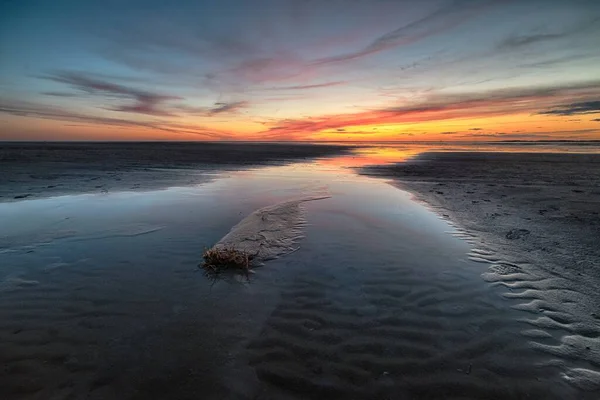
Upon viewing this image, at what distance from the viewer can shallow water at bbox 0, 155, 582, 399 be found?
3402 millimetres

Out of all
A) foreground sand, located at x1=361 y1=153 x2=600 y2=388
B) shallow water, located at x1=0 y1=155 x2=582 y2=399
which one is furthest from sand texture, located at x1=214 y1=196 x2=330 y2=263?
foreground sand, located at x1=361 y1=153 x2=600 y2=388

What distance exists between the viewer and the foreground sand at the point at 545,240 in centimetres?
450

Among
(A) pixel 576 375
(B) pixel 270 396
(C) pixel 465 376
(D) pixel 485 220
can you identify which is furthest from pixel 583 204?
(B) pixel 270 396

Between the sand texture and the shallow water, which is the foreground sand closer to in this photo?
the shallow water

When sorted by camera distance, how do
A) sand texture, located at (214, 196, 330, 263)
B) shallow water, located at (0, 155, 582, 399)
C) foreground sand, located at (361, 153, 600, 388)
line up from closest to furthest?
shallow water, located at (0, 155, 582, 399) → foreground sand, located at (361, 153, 600, 388) → sand texture, located at (214, 196, 330, 263)

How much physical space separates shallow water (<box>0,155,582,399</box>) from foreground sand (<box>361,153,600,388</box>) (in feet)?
1.78

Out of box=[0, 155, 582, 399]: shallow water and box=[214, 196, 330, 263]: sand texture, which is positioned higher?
box=[214, 196, 330, 263]: sand texture

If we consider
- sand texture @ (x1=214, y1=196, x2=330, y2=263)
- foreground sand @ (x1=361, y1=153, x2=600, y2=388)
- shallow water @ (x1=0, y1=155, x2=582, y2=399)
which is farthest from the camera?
Result: sand texture @ (x1=214, y1=196, x2=330, y2=263)

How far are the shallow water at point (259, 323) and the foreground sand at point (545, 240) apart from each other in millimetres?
544

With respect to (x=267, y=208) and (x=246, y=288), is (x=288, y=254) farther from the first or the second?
(x=267, y=208)

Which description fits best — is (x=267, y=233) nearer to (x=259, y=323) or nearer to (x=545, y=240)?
(x=259, y=323)

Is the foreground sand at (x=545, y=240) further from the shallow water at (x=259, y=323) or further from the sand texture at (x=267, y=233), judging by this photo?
the sand texture at (x=267, y=233)

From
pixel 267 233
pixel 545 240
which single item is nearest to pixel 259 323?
pixel 267 233

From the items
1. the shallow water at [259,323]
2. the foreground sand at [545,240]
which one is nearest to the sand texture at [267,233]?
the shallow water at [259,323]
